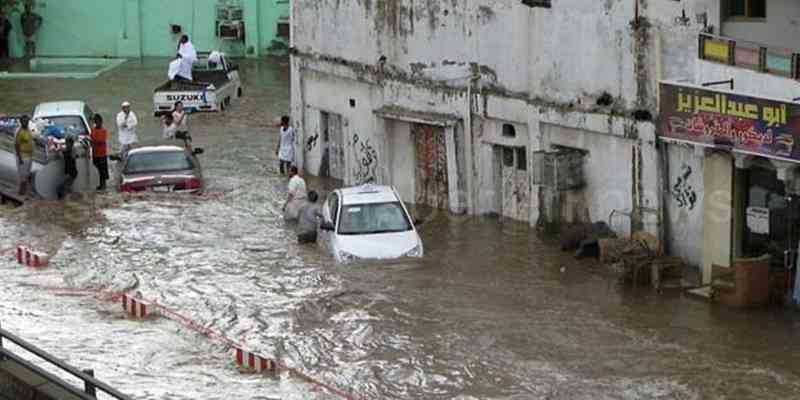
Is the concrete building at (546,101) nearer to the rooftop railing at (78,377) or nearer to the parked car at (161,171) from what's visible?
the parked car at (161,171)

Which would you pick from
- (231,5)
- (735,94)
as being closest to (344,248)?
(735,94)

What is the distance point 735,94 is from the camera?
21844 millimetres

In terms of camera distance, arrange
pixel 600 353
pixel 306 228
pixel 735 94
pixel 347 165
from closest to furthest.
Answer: pixel 600 353, pixel 735 94, pixel 306 228, pixel 347 165

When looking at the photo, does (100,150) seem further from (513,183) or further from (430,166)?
(513,183)

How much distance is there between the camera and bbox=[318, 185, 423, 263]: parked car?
24.5 meters

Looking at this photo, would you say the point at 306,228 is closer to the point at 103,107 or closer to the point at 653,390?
the point at 653,390

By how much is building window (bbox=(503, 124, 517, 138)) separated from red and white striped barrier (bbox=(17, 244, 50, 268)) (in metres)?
7.83

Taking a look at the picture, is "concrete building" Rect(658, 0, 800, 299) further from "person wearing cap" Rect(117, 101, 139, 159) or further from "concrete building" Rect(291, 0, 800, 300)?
"person wearing cap" Rect(117, 101, 139, 159)

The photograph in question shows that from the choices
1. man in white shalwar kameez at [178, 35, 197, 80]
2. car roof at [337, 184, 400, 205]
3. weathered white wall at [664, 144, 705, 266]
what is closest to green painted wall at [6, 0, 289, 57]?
man in white shalwar kameez at [178, 35, 197, 80]

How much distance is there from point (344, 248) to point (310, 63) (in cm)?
1036

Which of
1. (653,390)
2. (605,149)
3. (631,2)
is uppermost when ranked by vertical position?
(631,2)

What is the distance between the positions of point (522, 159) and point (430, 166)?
8.05 ft

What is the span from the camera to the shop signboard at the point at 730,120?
2116cm

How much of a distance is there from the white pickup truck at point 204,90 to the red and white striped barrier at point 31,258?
15941 mm
